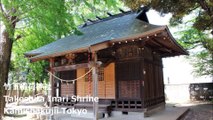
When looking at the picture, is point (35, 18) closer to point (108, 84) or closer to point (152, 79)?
point (108, 84)

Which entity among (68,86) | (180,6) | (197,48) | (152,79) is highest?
(180,6)

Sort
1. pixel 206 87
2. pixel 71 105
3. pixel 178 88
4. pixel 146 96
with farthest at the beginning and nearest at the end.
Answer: pixel 178 88
pixel 206 87
pixel 71 105
pixel 146 96

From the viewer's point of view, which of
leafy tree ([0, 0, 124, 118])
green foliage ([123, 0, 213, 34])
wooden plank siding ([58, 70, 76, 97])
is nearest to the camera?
leafy tree ([0, 0, 124, 118])

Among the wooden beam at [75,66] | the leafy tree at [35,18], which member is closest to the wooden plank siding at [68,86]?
the wooden beam at [75,66]

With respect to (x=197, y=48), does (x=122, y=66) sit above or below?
below

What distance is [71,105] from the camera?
10.6 meters

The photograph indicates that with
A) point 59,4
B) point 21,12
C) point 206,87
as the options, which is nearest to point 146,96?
point 59,4

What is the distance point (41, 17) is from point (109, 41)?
2.58m

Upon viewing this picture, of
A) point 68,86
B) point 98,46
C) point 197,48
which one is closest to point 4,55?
point 68,86

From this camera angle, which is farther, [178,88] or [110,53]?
[178,88]

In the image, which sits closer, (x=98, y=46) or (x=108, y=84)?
(x=98, y=46)

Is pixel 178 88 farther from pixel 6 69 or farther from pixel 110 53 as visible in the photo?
pixel 6 69

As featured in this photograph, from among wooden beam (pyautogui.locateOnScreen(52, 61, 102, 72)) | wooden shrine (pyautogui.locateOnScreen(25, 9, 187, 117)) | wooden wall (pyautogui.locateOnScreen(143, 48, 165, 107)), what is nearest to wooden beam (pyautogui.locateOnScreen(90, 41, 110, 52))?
wooden shrine (pyautogui.locateOnScreen(25, 9, 187, 117))

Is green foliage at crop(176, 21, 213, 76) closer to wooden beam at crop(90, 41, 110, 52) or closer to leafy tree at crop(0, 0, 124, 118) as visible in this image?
leafy tree at crop(0, 0, 124, 118)
